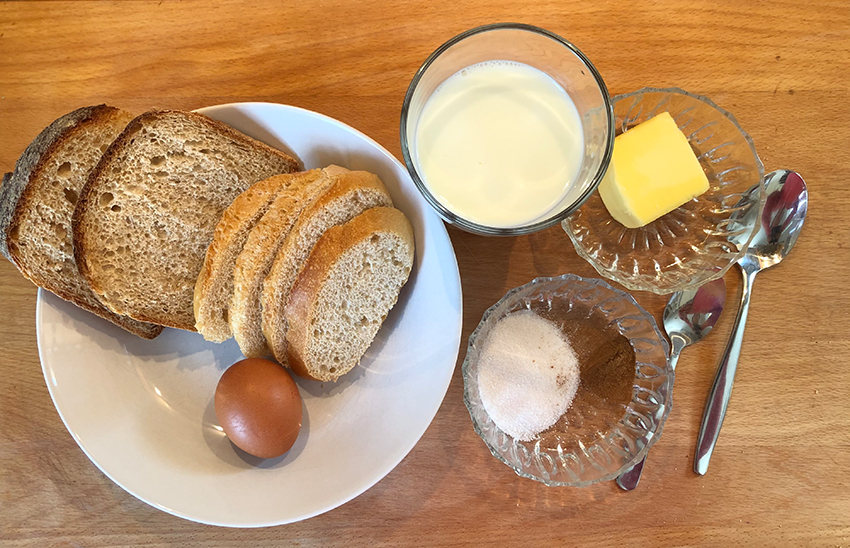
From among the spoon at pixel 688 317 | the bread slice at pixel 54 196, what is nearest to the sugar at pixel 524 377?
the spoon at pixel 688 317

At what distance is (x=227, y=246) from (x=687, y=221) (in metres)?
0.98

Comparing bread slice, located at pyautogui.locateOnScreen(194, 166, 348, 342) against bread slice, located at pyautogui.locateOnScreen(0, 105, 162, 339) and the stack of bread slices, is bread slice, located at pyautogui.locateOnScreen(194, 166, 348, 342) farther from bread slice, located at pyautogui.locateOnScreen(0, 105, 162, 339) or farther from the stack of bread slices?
bread slice, located at pyautogui.locateOnScreen(0, 105, 162, 339)

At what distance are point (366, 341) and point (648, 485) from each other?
72 cm

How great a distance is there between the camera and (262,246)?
3.22ft

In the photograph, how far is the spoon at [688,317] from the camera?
115 cm

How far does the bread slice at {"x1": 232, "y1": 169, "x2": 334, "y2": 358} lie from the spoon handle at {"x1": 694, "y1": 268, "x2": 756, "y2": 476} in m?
0.94

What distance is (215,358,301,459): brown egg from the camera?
1.01m

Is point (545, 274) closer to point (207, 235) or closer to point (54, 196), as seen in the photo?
point (207, 235)

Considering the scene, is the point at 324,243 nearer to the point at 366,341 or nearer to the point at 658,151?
the point at 366,341

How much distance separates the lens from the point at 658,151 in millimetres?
1024

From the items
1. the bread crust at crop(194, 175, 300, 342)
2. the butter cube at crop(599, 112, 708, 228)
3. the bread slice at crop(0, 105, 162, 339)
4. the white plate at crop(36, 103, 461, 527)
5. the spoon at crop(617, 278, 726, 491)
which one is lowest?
the spoon at crop(617, 278, 726, 491)

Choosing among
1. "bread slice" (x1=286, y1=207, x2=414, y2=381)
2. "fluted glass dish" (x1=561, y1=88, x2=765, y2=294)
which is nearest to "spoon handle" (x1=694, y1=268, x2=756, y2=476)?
"fluted glass dish" (x1=561, y1=88, x2=765, y2=294)

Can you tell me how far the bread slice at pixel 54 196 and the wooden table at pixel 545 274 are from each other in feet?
0.65

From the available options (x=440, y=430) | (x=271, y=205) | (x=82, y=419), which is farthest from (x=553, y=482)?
(x=82, y=419)
